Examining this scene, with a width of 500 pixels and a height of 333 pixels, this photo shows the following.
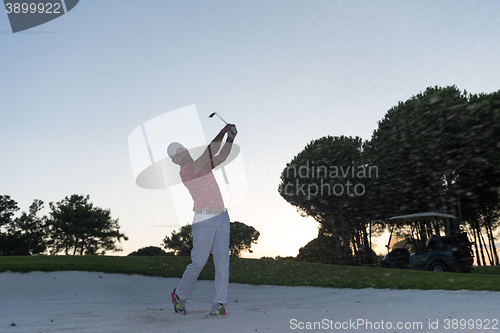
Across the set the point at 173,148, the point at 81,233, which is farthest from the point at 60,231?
the point at 173,148

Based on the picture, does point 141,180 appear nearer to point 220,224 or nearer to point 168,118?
point 168,118

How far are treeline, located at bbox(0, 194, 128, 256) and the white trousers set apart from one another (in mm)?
32661

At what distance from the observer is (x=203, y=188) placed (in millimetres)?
4145

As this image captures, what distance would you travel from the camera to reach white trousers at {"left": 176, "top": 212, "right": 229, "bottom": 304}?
4.06 metres

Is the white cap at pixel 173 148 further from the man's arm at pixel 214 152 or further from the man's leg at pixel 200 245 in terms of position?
the man's leg at pixel 200 245

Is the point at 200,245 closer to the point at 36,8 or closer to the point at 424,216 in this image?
the point at 36,8

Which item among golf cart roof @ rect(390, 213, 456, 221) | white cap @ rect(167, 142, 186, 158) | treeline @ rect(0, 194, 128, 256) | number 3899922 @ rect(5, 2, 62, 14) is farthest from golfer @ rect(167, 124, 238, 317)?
treeline @ rect(0, 194, 128, 256)

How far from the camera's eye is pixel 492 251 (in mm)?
29062

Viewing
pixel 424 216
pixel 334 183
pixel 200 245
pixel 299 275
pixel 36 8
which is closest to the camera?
pixel 200 245

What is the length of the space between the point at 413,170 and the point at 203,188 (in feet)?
60.9

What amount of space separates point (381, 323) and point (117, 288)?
7.16 m

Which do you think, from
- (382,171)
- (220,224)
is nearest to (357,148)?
(382,171)

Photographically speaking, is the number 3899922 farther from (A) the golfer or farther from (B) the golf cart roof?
(B) the golf cart roof

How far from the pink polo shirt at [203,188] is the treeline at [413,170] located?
17.1 m
